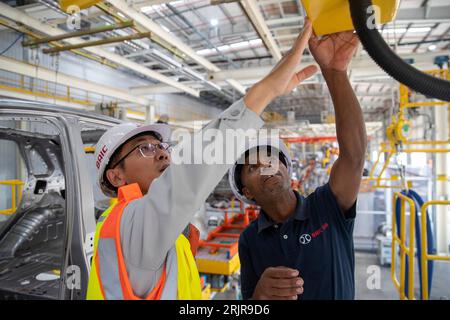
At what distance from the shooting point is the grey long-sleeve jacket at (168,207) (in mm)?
824

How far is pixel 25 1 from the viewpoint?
5.62m

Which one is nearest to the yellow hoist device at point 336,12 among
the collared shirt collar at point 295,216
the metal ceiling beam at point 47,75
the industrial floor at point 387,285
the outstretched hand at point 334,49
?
the outstretched hand at point 334,49

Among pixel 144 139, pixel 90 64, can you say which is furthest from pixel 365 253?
pixel 90 64

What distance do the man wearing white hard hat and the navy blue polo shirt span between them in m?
0.61

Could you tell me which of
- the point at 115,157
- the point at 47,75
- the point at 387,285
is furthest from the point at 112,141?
the point at 387,285

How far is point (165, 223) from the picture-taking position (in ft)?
2.75

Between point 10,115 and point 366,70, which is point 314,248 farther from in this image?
point 366,70

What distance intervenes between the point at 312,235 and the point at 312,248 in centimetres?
7

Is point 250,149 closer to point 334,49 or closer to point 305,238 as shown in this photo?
point 305,238

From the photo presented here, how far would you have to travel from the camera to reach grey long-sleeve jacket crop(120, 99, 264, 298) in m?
0.82

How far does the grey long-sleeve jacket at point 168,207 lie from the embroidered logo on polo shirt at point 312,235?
87 cm

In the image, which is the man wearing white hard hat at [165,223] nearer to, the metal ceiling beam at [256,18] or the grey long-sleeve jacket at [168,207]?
the grey long-sleeve jacket at [168,207]

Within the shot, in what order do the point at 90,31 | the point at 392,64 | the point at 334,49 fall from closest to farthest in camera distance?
the point at 392,64, the point at 334,49, the point at 90,31

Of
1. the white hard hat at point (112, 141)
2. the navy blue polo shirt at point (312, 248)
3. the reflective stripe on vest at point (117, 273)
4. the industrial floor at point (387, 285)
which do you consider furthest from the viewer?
the industrial floor at point (387, 285)
